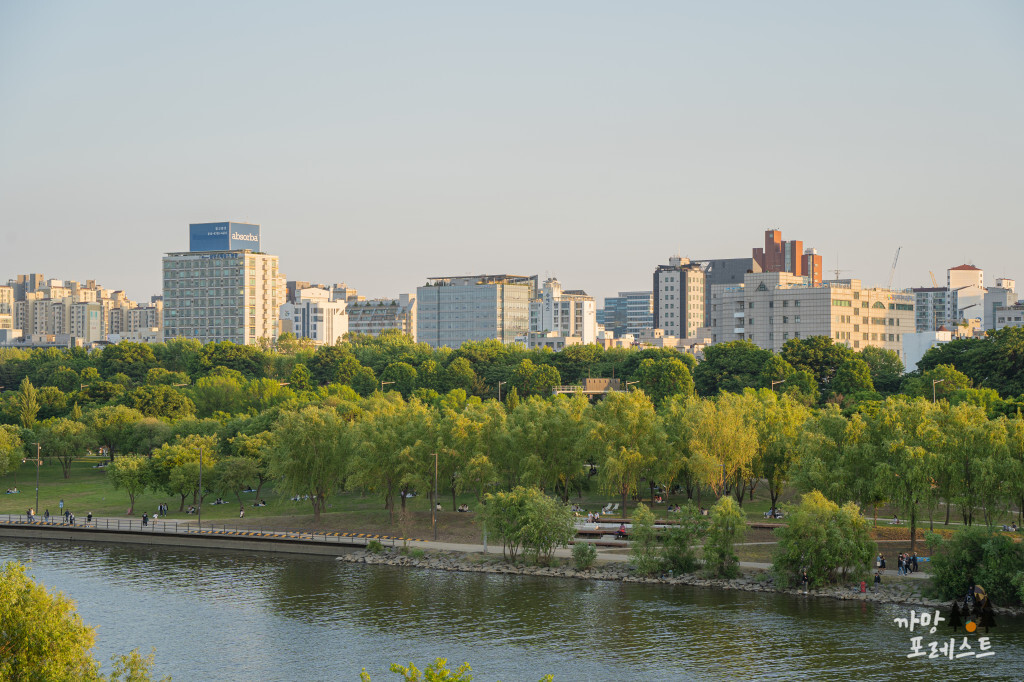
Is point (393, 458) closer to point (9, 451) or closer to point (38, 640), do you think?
point (9, 451)

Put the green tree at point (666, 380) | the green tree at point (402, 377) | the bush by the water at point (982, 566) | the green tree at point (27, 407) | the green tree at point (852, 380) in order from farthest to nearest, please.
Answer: the green tree at point (402, 377), the green tree at point (27, 407), the green tree at point (666, 380), the green tree at point (852, 380), the bush by the water at point (982, 566)

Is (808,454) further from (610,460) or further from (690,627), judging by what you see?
(690,627)

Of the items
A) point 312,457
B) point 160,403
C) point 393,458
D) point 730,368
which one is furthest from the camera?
point 730,368

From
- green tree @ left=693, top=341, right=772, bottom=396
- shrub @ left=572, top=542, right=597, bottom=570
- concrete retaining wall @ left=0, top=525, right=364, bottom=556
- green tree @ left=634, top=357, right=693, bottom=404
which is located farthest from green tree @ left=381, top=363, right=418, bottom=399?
→ shrub @ left=572, top=542, right=597, bottom=570

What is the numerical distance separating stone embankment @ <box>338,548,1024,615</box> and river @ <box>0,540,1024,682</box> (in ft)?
4.25

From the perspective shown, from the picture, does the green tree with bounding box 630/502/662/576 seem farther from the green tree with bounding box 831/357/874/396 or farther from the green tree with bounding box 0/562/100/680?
the green tree with bounding box 831/357/874/396

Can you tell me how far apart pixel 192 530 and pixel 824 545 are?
184 feet

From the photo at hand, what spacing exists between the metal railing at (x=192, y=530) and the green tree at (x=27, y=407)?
48996 millimetres

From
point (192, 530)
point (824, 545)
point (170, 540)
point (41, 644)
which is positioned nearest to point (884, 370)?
point (824, 545)

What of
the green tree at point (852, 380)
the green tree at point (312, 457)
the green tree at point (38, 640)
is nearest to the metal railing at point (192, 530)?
the green tree at point (312, 457)

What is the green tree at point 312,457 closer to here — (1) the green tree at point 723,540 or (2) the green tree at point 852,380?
(1) the green tree at point 723,540

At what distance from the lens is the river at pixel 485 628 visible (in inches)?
2251

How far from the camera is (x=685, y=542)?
7750 cm

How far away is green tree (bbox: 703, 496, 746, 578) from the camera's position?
Answer: 7600 cm
